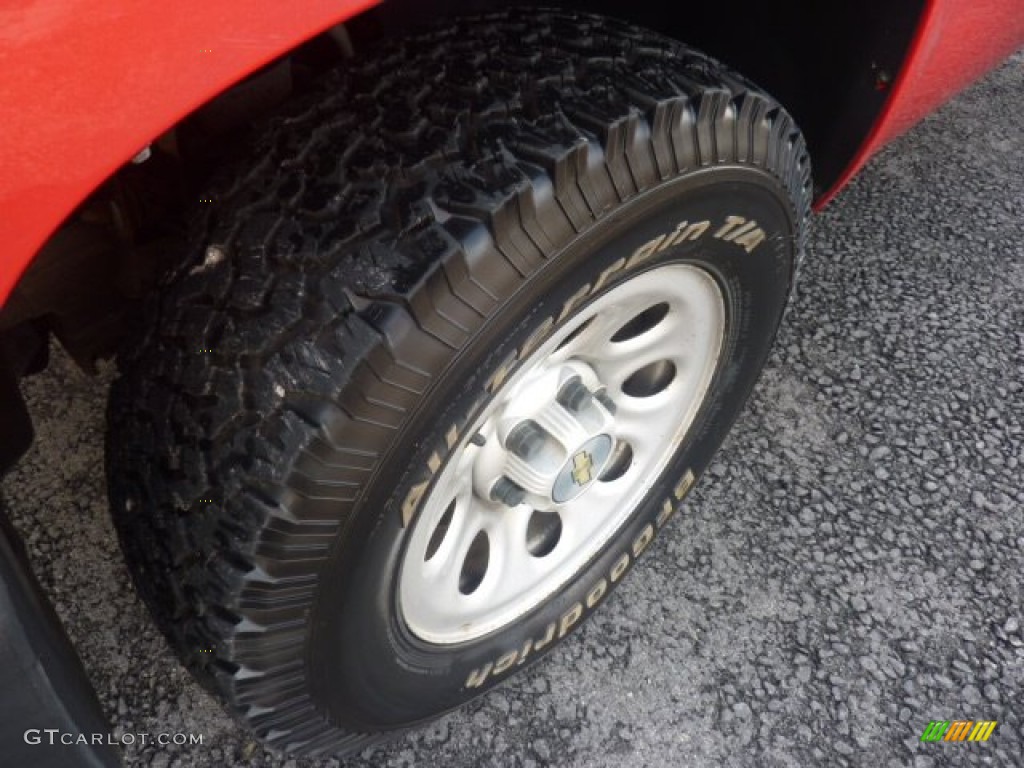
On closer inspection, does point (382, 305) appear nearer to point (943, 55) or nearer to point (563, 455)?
point (563, 455)

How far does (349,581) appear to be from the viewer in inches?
40.0

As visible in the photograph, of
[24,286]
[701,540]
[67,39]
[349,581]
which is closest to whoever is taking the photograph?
[67,39]

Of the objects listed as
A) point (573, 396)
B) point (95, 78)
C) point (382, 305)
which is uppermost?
point (95, 78)

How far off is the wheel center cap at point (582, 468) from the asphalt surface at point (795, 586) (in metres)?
0.33

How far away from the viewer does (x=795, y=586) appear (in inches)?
65.6

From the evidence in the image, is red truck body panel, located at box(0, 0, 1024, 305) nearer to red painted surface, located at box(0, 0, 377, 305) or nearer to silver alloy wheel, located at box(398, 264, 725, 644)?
red painted surface, located at box(0, 0, 377, 305)

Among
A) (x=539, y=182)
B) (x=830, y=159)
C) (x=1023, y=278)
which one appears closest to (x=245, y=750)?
(x=539, y=182)

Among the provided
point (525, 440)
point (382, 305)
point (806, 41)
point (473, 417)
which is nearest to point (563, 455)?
point (525, 440)

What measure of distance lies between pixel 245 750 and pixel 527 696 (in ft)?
1.48

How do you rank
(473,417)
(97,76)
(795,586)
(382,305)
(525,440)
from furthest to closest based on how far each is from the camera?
(795,586) → (525,440) → (473,417) → (382,305) → (97,76)

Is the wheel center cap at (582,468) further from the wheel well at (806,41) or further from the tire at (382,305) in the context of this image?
the wheel well at (806,41)

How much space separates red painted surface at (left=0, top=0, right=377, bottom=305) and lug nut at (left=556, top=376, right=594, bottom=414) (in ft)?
2.32

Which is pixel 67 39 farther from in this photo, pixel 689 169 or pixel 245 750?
pixel 245 750

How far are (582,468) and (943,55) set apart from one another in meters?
0.83
